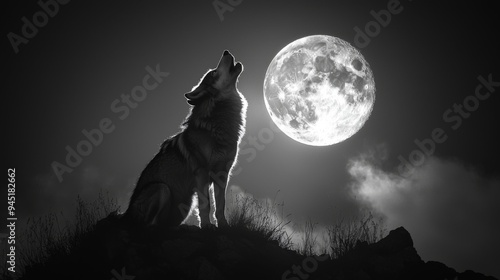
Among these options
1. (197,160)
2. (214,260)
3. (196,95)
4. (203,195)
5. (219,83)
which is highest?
(219,83)

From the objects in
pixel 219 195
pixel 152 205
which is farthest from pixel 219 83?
pixel 152 205

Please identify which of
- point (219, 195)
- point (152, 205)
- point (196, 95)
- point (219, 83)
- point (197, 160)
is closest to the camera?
point (152, 205)

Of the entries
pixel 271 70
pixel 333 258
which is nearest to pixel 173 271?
pixel 333 258

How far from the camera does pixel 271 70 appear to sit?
63.0 feet

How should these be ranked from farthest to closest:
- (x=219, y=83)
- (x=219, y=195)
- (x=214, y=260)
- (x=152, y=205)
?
1. (x=219, y=83)
2. (x=219, y=195)
3. (x=152, y=205)
4. (x=214, y=260)

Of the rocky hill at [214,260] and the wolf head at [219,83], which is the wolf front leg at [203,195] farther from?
the wolf head at [219,83]

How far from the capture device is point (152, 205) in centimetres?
770

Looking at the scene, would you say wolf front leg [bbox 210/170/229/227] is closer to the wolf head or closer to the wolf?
the wolf

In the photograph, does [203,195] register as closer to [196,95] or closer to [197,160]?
[197,160]

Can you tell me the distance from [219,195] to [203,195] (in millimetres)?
328

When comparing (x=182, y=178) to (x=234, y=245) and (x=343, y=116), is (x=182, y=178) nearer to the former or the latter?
(x=234, y=245)

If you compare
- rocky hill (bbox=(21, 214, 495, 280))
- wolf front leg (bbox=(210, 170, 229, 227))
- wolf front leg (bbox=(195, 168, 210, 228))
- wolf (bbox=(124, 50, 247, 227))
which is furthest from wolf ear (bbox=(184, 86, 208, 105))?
rocky hill (bbox=(21, 214, 495, 280))

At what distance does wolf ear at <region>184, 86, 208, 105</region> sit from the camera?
332 inches

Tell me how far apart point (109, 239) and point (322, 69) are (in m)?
12.5
